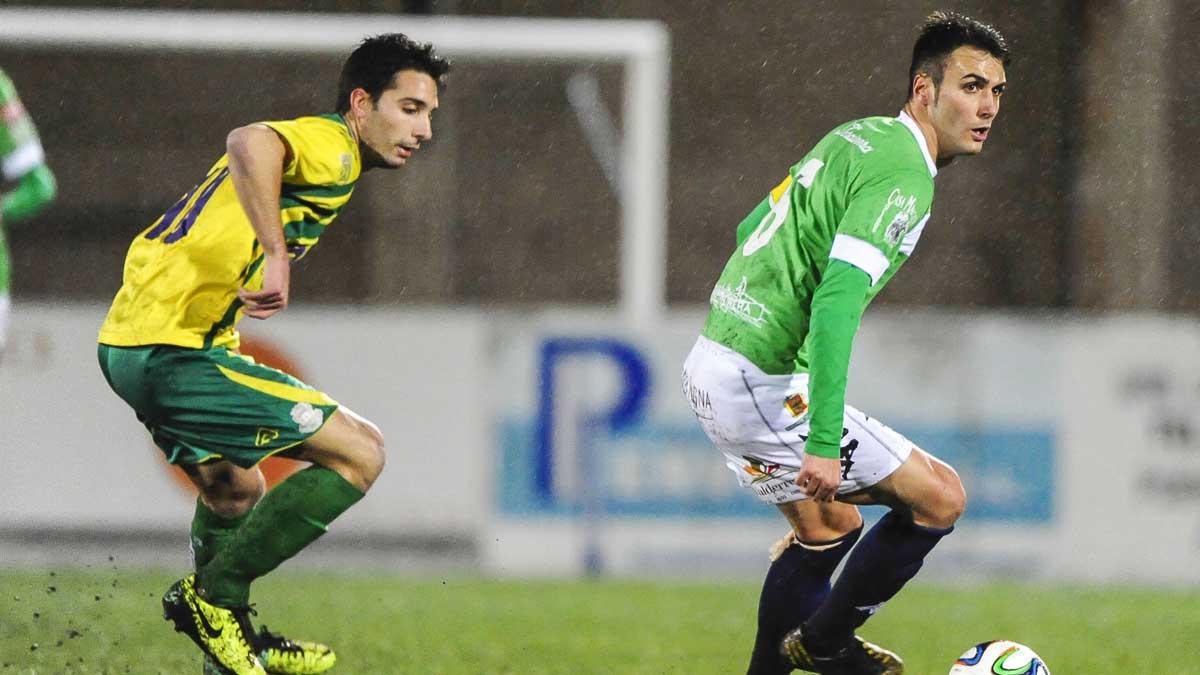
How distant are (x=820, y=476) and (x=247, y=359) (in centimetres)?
170

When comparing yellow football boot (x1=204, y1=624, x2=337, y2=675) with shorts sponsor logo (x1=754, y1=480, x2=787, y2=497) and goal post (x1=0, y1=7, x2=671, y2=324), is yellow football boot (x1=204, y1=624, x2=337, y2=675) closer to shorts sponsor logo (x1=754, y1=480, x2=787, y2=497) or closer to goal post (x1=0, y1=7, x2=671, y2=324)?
shorts sponsor logo (x1=754, y1=480, x2=787, y2=497)

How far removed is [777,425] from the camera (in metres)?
4.48

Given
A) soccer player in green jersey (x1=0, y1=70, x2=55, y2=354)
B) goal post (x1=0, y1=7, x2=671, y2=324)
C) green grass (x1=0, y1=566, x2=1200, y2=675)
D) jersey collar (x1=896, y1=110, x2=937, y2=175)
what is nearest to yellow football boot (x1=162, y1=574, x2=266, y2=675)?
green grass (x1=0, y1=566, x2=1200, y2=675)

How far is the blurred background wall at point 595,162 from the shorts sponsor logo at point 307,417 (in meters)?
12.7

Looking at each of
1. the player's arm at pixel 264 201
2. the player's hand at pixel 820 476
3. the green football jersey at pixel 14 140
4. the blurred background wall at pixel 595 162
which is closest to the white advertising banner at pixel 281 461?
the green football jersey at pixel 14 140

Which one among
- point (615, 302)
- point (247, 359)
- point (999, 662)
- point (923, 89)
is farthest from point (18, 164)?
point (615, 302)

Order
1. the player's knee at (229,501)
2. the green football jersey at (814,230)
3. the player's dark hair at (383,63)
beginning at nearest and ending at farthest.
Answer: the green football jersey at (814,230) → the player's dark hair at (383,63) → the player's knee at (229,501)

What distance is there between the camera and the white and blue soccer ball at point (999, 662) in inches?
187

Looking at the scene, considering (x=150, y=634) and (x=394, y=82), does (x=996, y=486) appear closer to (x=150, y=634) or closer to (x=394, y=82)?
(x=150, y=634)

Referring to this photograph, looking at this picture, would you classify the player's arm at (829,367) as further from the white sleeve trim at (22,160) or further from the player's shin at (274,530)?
the white sleeve trim at (22,160)

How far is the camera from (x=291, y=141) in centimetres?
459

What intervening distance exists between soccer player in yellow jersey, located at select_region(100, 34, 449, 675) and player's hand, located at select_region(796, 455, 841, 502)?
1342 mm

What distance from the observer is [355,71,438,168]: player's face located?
15.7 feet

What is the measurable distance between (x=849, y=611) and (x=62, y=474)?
606 cm
